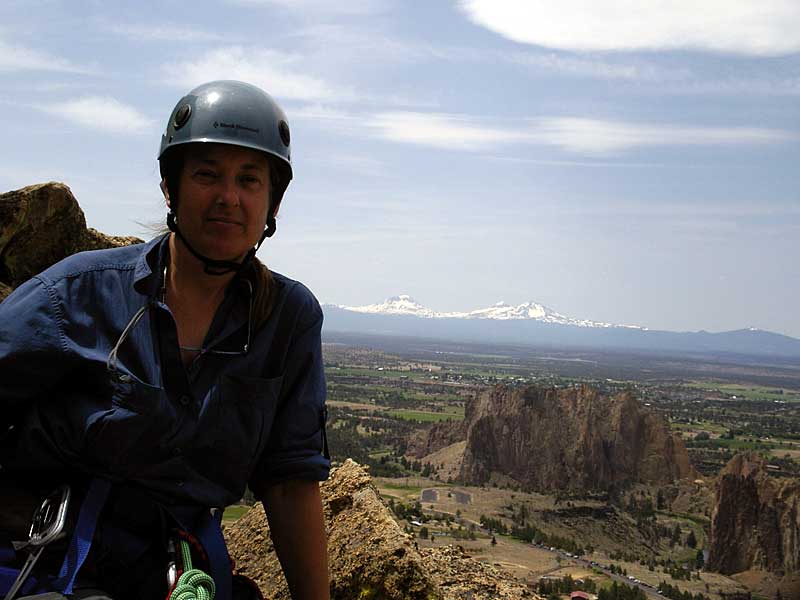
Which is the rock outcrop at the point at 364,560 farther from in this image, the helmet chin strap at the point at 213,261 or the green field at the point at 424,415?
the green field at the point at 424,415

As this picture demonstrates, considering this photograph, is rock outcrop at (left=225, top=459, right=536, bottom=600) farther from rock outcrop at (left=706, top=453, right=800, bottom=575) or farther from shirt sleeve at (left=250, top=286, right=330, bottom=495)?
rock outcrop at (left=706, top=453, right=800, bottom=575)

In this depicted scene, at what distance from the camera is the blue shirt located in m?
2.69

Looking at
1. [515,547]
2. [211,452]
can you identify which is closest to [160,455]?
[211,452]

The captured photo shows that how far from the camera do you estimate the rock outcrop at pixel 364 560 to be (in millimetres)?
4473

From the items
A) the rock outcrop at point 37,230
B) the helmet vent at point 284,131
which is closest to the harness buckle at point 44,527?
the helmet vent at point 284,131

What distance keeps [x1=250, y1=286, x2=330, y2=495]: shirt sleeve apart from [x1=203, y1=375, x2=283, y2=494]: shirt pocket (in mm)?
110

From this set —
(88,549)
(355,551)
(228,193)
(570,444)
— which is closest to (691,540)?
(570,444)

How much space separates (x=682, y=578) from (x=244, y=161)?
54.6 m

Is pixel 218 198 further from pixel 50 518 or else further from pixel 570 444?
pixel 570 444

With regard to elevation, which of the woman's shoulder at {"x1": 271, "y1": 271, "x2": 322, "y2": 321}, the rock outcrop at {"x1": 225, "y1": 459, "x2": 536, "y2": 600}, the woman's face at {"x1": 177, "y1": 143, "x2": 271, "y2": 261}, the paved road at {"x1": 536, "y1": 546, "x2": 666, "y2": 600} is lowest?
the paved road at {"x1": 536, "y1": 546, "x2": 666, "y2": 600}

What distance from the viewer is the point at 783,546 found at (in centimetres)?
5331

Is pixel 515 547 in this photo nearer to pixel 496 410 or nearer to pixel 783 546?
pixel 783 546

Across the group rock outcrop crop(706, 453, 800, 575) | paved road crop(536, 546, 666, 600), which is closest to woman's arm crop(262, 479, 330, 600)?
paved road crop(536, 546, 666, 600)

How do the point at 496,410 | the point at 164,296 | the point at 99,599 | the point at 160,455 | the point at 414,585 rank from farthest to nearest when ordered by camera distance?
1. the point at 496,410
2. the point at 414,585
3. the point at 164,296
4. the point at 160,455
5. the point at 99,599
